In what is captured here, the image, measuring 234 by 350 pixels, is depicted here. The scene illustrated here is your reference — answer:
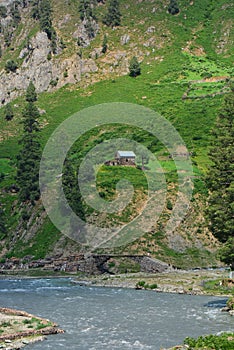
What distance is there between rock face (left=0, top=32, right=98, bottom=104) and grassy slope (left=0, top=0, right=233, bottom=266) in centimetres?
351

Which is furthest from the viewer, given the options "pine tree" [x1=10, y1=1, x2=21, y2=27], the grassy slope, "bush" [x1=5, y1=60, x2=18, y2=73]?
"pine tree" [x1=10, y1=1, x2=21, y2=27]

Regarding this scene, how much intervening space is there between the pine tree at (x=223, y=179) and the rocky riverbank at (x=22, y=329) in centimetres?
1954

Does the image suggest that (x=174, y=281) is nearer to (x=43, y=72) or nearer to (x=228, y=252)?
(x=228, y=252)

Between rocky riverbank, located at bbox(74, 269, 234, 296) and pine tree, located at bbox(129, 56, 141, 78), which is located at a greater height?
pine tree, located at bbox(129, 56, 141, 78)

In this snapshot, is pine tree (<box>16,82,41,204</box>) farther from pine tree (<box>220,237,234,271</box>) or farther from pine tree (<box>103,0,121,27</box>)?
pine tree (<box>103,0,121,27</box>)

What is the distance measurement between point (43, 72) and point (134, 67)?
1029 inches

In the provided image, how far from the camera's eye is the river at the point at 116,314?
41.3 m

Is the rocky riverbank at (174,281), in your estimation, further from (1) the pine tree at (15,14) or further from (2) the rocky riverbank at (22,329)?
(1) the pine tree at (15,14)

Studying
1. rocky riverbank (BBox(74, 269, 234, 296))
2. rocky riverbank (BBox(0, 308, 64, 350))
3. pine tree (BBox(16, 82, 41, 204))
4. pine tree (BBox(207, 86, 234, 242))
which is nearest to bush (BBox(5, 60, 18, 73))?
pine tree (BBox(16, 82, 41, 204))

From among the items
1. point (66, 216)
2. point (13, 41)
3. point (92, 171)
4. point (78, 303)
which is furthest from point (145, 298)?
point (13, 41)

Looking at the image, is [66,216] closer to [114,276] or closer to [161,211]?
[161,211]

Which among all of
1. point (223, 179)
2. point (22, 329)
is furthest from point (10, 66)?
point (22, 329)

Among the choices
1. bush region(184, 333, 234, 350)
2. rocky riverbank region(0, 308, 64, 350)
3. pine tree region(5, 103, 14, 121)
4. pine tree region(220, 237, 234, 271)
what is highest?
pine tree region(5, 103, 14, 121)

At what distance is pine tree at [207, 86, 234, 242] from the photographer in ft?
185
